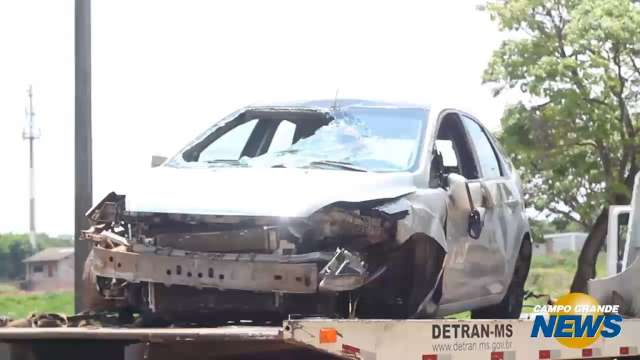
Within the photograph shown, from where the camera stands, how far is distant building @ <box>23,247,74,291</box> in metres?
40.2

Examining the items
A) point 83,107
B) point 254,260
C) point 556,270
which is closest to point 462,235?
point 254,260

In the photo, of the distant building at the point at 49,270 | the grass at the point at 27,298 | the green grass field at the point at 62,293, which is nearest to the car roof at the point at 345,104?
the green grass field at the point at 62,293

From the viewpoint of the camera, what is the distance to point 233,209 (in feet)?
16.3

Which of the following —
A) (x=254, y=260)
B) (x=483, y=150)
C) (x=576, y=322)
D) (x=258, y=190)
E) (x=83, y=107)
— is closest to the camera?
(x=254, y=260)

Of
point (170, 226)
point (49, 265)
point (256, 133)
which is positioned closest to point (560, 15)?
point (256, 133)

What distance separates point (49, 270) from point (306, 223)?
130ft

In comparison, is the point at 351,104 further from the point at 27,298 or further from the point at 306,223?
the point at 27,298

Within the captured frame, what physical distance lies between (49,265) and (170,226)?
40.0 meters

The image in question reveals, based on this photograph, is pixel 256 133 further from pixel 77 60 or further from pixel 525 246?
pixel 77 60

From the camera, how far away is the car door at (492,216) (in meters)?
6.54

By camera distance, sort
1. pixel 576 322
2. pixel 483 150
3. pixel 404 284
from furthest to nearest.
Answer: pixel 483 150, pixel 576 322, pixel 404 284

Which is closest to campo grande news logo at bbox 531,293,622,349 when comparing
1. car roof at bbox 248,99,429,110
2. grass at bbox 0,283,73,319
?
car roof at bbox 248,99,429,110

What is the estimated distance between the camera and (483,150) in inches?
282

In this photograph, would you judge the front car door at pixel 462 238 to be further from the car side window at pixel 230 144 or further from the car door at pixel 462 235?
the car side window at pixel 230 144
